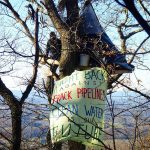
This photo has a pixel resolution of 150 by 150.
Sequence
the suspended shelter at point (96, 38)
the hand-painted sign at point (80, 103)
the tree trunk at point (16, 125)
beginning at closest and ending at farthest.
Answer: the hand-painted sign at point (80, 103) < the tree trunk at point (16, 125) < the suspended shelter at point (96, 38)

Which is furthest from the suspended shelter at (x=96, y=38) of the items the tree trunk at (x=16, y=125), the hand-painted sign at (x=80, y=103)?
the hand-painted sign at (x=80, y=103)

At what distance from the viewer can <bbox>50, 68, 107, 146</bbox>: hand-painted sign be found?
12.0ft

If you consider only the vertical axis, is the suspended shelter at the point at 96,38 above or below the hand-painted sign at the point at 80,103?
above

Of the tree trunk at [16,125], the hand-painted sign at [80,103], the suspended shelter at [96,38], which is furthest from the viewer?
the suspended shelter at [96,38]

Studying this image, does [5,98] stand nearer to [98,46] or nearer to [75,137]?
[98,46]

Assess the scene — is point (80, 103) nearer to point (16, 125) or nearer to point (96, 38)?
point (16, 125)

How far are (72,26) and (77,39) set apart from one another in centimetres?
52

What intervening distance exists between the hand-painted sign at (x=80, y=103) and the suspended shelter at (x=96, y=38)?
1.61 meters

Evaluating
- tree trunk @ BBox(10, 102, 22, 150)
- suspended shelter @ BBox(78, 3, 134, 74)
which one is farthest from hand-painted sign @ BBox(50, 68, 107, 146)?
tree trunk @ BBox(10, 102, 22, 150)

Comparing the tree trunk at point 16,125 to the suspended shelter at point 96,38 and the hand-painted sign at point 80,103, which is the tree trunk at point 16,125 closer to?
the suspended shelter at point 96,38

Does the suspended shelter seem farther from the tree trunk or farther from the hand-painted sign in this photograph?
the hand-painted sign

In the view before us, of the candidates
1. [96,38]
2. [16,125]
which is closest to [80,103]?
[16,125]

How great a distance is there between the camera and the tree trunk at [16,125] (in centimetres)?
560

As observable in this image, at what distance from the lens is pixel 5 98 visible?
5766mm
